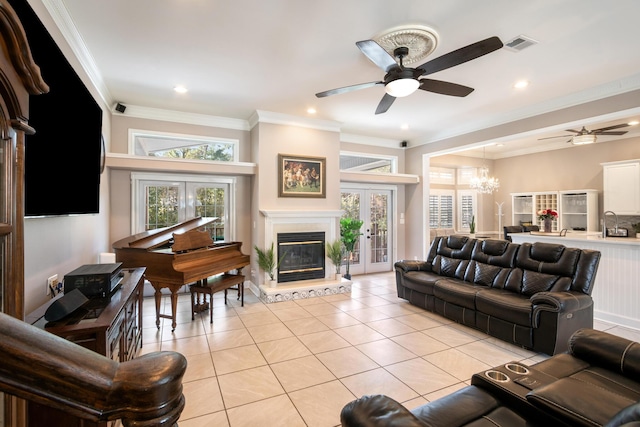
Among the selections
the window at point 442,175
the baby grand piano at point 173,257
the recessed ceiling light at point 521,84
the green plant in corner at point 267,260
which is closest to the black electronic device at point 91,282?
the baby grand piano at point 173,257

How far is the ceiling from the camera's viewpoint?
254cm

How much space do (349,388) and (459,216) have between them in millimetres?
6958

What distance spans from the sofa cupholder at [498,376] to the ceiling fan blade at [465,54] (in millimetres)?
2231

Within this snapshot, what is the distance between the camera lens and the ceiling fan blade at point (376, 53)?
8.00ft

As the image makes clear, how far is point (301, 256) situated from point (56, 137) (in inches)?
154

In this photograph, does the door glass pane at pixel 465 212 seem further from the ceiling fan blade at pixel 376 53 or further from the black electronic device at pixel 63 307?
the black electronic device at pixel 63 307

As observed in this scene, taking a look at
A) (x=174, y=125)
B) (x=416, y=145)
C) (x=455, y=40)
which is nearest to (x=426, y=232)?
(x=416, y=145)

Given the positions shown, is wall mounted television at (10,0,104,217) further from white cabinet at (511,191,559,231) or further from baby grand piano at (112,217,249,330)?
white cabinet at (511,191,559,231)

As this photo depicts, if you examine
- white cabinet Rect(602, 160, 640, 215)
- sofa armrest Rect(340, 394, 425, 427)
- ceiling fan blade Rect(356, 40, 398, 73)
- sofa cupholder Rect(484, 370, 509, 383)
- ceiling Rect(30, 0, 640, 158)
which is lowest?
sofa cupholder Rect(484, 370, 509, 383)

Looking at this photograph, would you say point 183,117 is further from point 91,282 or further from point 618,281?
point 618,281

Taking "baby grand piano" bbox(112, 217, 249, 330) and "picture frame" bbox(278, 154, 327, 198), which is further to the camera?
"picture frame" bbox(278, 154, 327, 198)

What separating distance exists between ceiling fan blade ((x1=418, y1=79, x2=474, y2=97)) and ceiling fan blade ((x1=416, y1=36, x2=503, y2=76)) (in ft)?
0.87

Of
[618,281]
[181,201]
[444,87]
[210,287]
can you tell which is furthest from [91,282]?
[618,281]

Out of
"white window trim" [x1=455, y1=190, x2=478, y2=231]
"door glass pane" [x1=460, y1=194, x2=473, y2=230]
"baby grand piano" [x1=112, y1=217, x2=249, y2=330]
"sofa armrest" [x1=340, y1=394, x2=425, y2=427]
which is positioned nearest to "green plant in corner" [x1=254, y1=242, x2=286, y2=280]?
"baby grand piano" [x1=112, y1=217, x2=249, y2=330]
